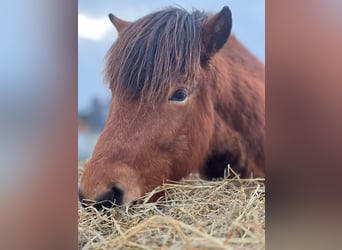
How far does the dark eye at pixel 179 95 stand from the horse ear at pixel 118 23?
0.29 meters

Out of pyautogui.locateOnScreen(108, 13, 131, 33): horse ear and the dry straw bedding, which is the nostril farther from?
pyautogui.locateOnScreen(108, 13, 131, 33): horse ear

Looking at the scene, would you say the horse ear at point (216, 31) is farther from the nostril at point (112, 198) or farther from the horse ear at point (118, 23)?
the nostril at point (112, 198)

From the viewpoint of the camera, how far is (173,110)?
4.27 ft

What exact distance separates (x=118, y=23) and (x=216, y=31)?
0.34m

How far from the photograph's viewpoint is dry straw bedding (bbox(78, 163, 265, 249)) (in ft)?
4.07

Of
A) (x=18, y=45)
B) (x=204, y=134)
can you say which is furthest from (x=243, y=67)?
(x=18, y=45)

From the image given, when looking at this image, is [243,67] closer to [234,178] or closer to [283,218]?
[234,178]

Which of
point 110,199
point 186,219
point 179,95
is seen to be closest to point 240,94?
point 179,95

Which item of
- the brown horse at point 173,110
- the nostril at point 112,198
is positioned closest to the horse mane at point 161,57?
the brown horse at point 173,110

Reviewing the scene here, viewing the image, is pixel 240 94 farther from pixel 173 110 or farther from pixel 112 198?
pixel 112 198

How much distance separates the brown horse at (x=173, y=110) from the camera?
4.22 feet

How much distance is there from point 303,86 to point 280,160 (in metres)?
0.26

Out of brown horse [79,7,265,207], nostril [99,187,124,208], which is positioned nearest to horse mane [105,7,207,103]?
brown horse [79,7,265,207]

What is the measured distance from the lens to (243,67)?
4.41ft
